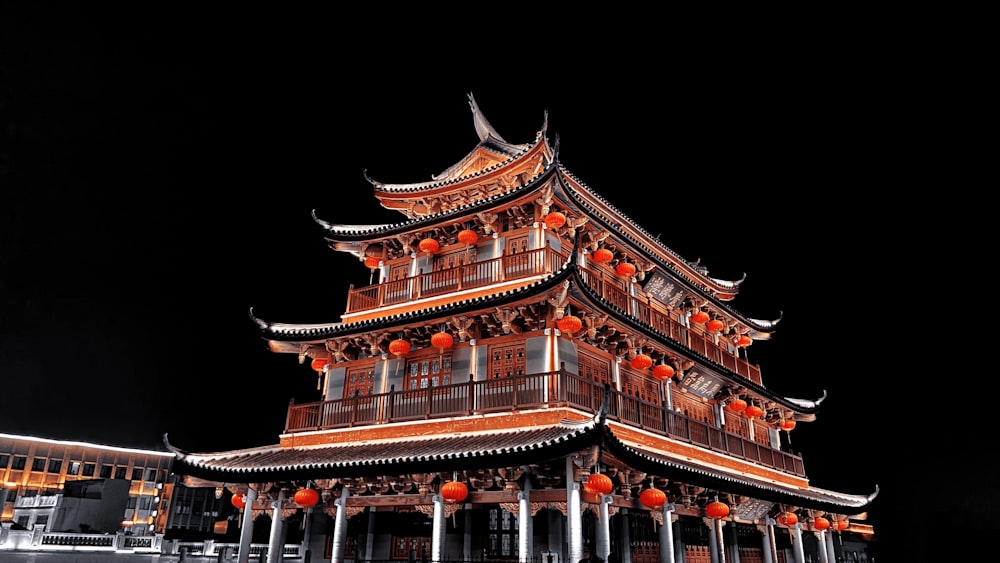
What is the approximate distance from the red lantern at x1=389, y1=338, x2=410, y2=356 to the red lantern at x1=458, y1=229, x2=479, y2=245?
3.81 metres

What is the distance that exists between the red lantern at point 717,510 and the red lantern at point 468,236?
10.2 metres

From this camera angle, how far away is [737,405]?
923 inches

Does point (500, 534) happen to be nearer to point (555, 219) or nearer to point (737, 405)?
point (555, 219)

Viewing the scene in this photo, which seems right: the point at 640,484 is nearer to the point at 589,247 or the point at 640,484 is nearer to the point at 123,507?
the point at 589,247

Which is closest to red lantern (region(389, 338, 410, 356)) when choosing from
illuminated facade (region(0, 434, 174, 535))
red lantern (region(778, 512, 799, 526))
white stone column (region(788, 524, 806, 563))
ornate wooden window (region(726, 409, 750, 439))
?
red lantern (region(778, 512, 799, 526))

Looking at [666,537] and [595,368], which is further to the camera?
[595,368]

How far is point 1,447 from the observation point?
196 feet

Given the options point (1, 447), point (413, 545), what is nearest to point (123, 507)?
point (413, 545)

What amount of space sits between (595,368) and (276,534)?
31.3 ft

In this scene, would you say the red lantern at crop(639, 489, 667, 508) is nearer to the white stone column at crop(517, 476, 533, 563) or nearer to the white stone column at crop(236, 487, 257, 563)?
the white stone column at crop(517, 476, 533, 563)

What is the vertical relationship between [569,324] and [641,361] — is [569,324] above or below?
above

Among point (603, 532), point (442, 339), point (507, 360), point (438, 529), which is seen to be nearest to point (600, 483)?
point (603, 532)

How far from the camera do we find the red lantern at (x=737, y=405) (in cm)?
2341

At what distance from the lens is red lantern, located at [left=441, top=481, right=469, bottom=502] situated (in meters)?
13.4
